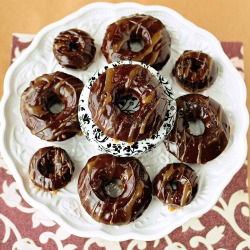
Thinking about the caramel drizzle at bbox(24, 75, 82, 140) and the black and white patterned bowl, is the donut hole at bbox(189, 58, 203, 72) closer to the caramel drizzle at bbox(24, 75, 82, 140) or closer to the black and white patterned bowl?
the black and white patterned bowl

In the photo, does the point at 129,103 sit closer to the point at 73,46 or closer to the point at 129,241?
the point at 73,46

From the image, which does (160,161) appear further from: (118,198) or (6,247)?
(6,247)

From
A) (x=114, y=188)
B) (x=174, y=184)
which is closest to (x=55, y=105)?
(x=114, y=188)

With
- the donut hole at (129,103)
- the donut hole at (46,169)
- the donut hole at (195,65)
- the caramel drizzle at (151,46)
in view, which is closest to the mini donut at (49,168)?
the donut hole at (46,169)

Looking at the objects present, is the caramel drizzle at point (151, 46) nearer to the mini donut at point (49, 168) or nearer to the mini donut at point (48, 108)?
the mini donut at point (48, 108)

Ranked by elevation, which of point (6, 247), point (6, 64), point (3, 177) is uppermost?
point (6, 64)

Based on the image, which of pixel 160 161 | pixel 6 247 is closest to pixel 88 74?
pixel 160 161
